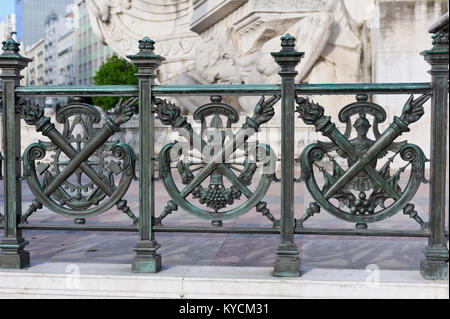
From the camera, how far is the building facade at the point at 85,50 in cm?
9066

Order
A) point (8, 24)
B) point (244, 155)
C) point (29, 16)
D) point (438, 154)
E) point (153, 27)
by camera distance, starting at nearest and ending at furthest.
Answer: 1. point (438, 154)
2. point (244, 155)
3. point (8, 24)
4. point (153, 27)
5. point (29, 16)

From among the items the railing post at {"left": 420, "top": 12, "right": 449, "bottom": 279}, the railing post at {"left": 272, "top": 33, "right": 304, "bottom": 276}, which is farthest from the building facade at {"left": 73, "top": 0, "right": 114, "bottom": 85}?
the railing post at {"left": 420, "top": 12, "right": 449, "bottom": 279}

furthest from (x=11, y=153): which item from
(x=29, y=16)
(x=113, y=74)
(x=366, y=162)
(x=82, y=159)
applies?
(x=113, y=74)

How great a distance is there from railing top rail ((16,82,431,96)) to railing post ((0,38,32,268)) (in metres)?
0.09

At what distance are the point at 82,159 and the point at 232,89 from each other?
41.4 inches

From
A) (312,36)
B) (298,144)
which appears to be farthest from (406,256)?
(312,36)

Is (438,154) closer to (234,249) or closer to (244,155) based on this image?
(244,155)

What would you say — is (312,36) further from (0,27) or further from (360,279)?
(360,279)

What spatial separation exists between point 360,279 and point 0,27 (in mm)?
4375

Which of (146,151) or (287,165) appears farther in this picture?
(146,151)

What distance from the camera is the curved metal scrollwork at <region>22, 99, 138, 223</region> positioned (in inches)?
138

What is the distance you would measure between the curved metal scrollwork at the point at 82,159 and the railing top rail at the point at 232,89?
10cm

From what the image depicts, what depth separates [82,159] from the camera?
139 inches

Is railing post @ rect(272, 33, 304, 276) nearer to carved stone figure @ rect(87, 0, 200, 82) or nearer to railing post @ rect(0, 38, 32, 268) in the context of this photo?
railing post @ rect(0, 38, 32, 268)
